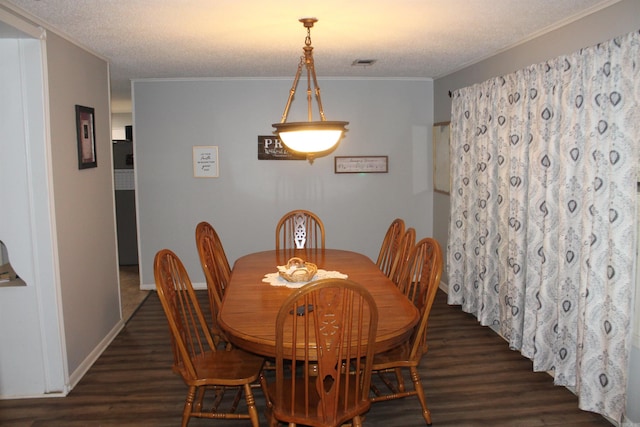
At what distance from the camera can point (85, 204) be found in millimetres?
3799

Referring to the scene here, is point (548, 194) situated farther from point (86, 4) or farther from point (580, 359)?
point (86, 4)

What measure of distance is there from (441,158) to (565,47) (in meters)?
2.27

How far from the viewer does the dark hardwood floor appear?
2.99 metres

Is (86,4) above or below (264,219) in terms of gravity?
above

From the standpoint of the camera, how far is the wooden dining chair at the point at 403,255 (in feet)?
11.2

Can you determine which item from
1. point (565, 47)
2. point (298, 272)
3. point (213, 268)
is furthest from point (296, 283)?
point (565, 47)

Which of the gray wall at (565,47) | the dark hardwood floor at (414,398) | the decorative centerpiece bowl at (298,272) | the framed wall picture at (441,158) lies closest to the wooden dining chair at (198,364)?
the dark hardwood floor at (414,398)

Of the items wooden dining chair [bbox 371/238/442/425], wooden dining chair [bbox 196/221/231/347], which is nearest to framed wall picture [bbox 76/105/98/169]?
wooden dining chair [bbox 196/221/231/347]

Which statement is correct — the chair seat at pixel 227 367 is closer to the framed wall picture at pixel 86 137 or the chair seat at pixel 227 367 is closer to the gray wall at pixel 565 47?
the framed wall picture at pixel 86 137

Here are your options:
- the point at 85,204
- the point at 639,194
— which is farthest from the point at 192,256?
the point at 639,194

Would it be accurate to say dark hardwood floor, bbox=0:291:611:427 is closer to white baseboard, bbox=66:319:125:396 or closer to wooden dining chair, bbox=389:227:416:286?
white baseboard, bbox=66:319:125:396

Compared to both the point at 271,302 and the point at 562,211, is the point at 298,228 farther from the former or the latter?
the point at 562,211

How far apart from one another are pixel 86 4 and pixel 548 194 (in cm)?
288

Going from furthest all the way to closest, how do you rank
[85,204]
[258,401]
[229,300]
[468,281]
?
[468,281] < [85,204] < [258,401] < [229,300]
